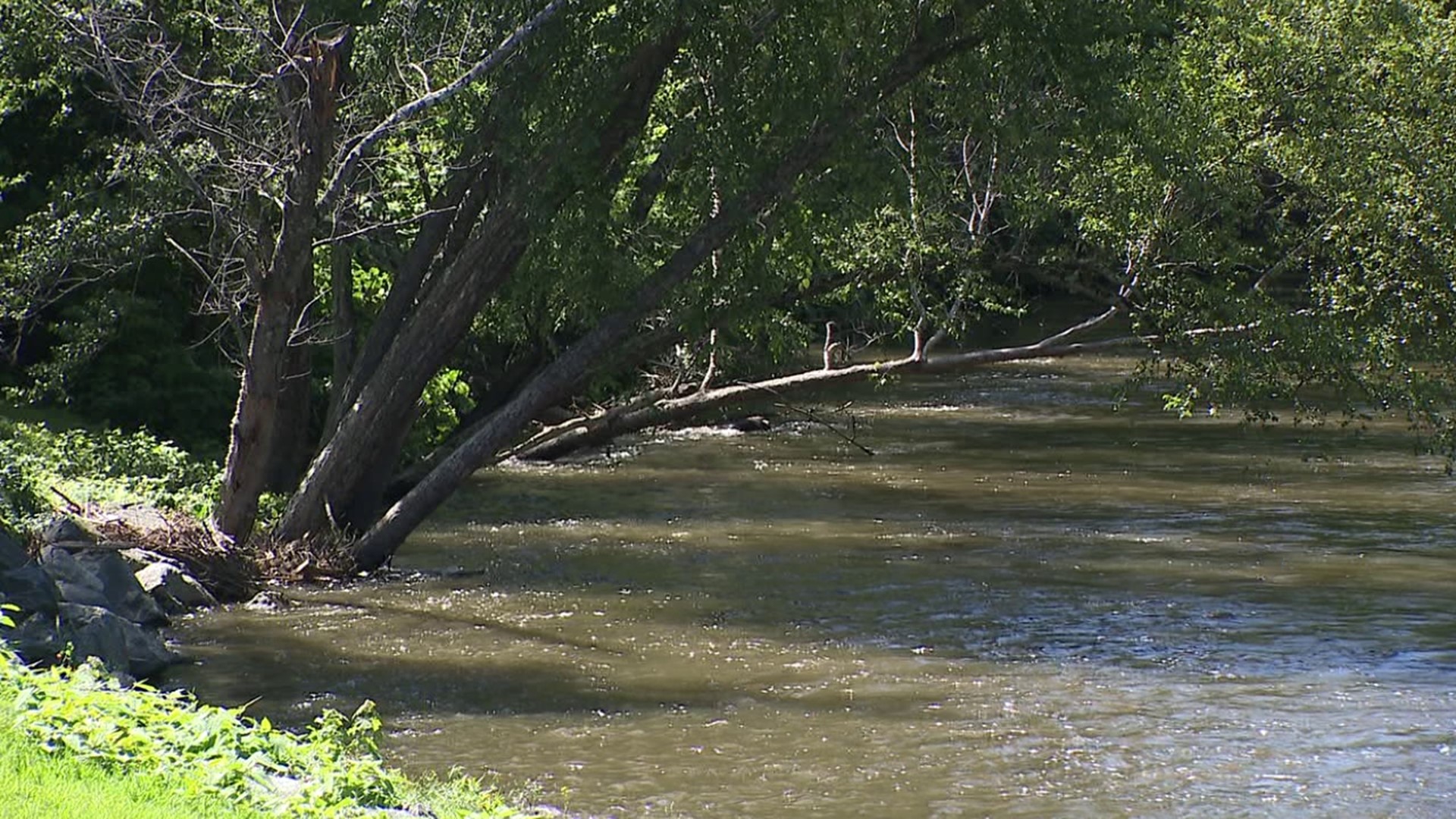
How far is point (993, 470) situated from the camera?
91.9ft

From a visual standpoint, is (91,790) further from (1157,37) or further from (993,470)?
(993,470)

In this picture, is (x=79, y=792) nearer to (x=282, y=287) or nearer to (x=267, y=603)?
(x=267, y=603)

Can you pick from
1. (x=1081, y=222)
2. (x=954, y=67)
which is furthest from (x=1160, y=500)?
(x=954, y=67)

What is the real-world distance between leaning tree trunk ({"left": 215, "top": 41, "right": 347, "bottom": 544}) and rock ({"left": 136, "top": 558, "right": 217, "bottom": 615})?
142 cm

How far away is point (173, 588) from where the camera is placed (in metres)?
16.8

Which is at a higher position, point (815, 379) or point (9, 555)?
point (815, 379)

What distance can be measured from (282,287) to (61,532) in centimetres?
362

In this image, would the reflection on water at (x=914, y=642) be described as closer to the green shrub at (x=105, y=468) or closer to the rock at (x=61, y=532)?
the rock at (x=61, y=532)

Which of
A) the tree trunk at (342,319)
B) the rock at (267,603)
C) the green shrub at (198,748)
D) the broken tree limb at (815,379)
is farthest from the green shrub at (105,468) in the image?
the green shrub at (198,748)

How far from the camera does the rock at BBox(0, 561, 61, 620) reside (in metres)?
12.1

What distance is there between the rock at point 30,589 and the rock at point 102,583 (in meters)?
0.99

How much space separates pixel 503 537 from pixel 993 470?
8764 millimetres

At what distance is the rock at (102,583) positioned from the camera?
14258 millimetres

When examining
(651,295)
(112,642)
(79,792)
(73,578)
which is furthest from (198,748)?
(651,295)
